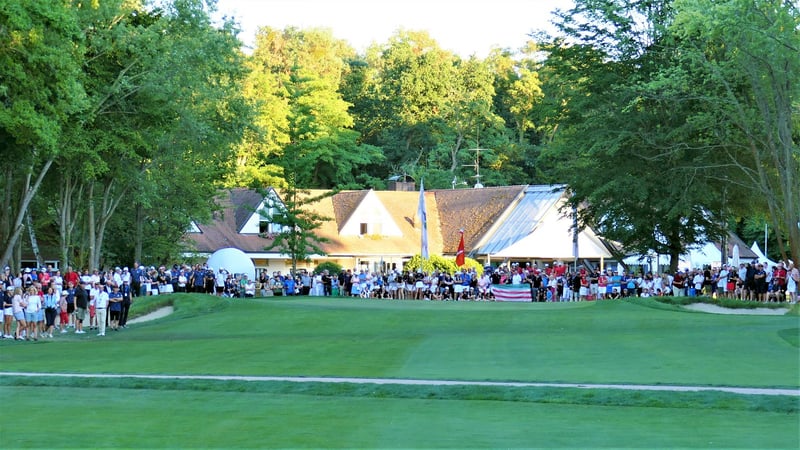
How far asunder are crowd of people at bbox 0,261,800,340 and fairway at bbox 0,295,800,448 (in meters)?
1.33

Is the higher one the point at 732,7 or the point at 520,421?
the point at 732,7

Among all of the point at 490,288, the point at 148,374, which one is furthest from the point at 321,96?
the point at 148,374

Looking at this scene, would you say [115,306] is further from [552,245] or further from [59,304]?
[552,245]

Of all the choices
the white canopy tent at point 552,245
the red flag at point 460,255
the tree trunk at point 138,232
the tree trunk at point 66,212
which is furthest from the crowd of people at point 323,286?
the white canopy tent at point 552,245

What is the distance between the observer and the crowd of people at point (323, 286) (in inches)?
1384

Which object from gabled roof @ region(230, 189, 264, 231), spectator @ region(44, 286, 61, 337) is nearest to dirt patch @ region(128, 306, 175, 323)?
spectator @ region(44, 286, 61, 337)

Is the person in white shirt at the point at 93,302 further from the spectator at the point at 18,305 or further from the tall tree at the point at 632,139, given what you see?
the tall tree at the point at 632,139

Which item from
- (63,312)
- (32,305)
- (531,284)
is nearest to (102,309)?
(63,312)

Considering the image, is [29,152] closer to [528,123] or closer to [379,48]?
[528,123]

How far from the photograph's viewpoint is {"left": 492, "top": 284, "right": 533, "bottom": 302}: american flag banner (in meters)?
53.5

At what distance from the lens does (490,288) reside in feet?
180

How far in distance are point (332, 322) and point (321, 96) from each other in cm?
5769

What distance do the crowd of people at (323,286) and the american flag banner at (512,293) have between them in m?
1.07

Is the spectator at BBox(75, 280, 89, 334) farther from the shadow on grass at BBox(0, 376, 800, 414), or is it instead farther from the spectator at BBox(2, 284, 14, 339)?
the shadow on grass at BBox(0, 376, 800, 414)
